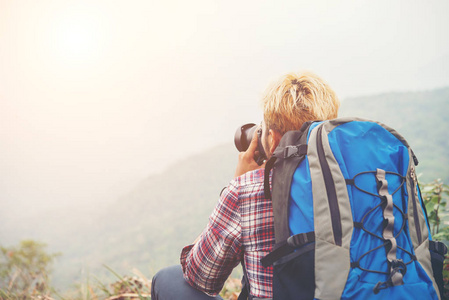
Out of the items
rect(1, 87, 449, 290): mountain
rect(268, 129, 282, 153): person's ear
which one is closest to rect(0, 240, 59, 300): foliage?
rect(1, 87, 449, 290): mountain

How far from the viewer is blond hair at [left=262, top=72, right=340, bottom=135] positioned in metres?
0.97

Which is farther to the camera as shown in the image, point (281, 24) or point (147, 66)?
point (147, 66)

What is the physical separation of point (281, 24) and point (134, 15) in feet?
8.87

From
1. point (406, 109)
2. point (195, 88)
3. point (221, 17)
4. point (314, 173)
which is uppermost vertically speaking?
point (221, 17)

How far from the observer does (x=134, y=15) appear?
19.0ft

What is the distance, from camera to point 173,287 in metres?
1.05

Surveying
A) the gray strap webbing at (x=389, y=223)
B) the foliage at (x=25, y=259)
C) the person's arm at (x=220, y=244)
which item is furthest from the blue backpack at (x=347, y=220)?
the foliage at (x=25, y=259)

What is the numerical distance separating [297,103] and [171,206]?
4729mm

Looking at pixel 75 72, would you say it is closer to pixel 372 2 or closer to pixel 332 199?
pixel 372 2

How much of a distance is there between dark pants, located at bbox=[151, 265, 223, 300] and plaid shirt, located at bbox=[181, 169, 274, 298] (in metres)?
0.16

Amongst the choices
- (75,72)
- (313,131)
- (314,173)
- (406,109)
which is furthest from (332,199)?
(75,72)

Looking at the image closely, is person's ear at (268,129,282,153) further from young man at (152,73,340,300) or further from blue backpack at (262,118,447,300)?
blue backpack at (262,118,447,300)

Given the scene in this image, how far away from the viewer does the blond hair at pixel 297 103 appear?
3.19 feet

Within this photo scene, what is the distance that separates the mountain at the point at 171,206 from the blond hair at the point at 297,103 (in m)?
3.29
